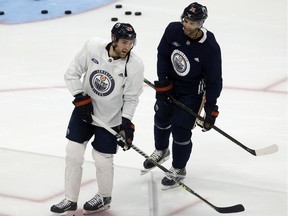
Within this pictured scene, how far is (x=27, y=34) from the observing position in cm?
670

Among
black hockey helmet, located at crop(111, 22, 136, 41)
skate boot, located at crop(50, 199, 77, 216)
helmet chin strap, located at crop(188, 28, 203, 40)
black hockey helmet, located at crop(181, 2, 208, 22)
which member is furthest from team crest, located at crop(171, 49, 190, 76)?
skate boot, located at crop(50, 199, 77, 216)

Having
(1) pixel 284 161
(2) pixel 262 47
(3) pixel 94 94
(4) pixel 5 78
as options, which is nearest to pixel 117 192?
(3) pixel 94 94

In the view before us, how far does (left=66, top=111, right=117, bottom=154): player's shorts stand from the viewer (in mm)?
3609

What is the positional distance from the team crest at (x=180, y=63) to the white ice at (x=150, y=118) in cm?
64

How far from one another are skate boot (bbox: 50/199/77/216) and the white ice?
11cm

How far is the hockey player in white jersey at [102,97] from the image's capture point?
A: 3.54m

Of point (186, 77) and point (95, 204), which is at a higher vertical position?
point (186, 77)

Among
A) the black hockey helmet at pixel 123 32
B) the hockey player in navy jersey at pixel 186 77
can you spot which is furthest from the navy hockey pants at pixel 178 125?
the black hockey helmet at pixel 123 32

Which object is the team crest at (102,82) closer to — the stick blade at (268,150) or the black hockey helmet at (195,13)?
the black hockey helmet at (195,13)

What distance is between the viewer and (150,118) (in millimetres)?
5035

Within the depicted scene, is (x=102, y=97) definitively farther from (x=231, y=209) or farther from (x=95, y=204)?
(x=231, y=209)

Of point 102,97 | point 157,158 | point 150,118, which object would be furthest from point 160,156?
point 102,97

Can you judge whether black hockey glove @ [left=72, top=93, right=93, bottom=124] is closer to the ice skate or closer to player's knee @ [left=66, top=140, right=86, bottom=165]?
player's knee @ [left=66, top=140, right=86, bottom=165]

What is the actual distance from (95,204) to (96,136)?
0.35 m
